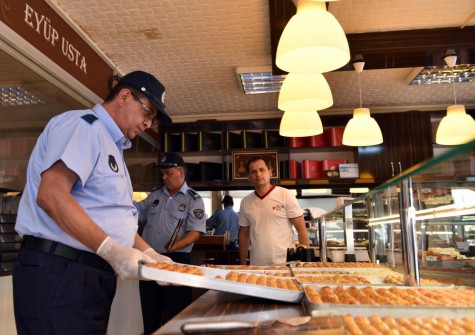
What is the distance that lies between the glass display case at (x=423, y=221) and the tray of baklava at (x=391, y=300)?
19cm

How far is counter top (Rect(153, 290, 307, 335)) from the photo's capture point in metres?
1.21

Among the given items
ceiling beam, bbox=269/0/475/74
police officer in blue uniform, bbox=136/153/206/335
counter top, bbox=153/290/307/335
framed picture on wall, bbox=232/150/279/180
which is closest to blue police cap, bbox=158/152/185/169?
police officer in blue uniform, bbox=136/153/206/335

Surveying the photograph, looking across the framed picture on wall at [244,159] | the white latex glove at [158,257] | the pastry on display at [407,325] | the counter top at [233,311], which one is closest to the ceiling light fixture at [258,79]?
the framed picture on wall at [244,159]

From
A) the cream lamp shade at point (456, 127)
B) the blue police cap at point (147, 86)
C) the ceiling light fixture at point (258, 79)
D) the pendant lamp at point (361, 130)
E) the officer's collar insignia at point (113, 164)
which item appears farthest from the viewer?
the ceiling light fixture at point (258, 79)

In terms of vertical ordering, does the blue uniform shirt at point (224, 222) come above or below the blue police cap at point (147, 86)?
below

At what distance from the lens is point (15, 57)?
10.1ft

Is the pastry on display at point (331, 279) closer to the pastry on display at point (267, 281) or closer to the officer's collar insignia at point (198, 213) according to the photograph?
the pastry on display at point (267, 281)

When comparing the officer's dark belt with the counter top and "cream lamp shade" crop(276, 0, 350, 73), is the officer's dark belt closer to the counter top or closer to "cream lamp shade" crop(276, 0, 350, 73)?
the counter top

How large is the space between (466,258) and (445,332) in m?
1.30

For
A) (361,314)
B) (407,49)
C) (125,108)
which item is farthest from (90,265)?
(407,49)

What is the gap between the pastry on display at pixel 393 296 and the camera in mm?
1292

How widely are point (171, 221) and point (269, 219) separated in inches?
34.6

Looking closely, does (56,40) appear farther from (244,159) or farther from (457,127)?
(457,127)

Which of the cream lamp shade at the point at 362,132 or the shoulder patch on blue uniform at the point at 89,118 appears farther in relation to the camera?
the cream lamp shade at the point at 362,132
